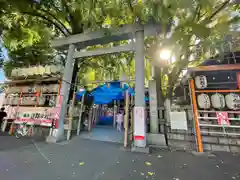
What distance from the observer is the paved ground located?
83.7 inches

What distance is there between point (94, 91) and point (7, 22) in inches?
177

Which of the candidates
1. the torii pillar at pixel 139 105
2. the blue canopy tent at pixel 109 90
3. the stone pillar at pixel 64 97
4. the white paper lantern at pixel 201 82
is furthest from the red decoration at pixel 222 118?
the stone pillar at pixel 64 97

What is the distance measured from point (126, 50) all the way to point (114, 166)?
3.87 meters

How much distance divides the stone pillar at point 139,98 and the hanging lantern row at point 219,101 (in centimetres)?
202

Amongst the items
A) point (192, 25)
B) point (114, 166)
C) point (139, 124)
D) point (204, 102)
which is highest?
point (192, 25)

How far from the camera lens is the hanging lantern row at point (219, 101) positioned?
3695 millimetres

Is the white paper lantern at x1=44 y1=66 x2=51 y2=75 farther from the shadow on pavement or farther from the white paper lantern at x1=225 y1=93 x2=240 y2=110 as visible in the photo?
the white paper lantern at x1=225 y1=93 x2=240 y2=110

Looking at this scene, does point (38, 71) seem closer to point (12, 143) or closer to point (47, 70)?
point (47, 70)

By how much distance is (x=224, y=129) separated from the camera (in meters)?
3.65

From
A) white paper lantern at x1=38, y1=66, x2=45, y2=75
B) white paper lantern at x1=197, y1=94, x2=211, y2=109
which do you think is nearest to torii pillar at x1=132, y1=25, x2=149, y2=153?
white paper lantern at x1=197, y1=94, x2=211, y2=109

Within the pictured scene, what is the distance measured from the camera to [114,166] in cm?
253

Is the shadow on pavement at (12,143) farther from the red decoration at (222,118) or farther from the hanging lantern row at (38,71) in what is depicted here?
the red decoration at (222,118)

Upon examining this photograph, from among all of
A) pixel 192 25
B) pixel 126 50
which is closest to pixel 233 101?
pixel 192 25

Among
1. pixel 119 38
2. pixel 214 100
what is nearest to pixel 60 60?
pixel 119 38
